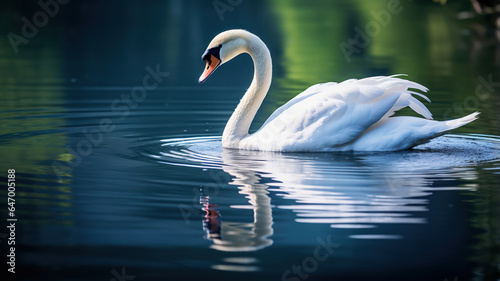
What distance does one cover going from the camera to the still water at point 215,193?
5469mm

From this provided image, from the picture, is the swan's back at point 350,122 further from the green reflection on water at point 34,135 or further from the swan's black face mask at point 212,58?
the green reflection on water at point 34,135

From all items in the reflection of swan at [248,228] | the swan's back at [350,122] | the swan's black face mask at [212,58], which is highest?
the swan's black face mask at [212,58]

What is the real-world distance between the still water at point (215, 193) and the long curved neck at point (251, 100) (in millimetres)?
274

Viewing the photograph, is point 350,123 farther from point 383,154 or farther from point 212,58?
point 212,58

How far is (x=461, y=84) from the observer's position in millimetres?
17562

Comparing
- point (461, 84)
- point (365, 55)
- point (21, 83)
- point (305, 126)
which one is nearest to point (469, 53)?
point (365, 55)

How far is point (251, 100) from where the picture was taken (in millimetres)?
10312

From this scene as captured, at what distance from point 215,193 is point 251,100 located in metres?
3.06

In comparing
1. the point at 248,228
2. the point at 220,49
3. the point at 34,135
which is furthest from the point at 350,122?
the point at 34,135

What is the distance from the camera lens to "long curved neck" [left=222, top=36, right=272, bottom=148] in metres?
9.95

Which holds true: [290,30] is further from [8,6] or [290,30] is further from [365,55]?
[8,6]

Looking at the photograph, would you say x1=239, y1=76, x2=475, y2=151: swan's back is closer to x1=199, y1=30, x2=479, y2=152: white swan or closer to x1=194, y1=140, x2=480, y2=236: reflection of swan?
x1=199, y1=30, x2=479, y2=152: white swan

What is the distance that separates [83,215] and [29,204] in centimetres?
61

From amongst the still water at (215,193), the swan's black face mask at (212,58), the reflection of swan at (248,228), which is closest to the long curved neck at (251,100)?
the still water at (215,193)
